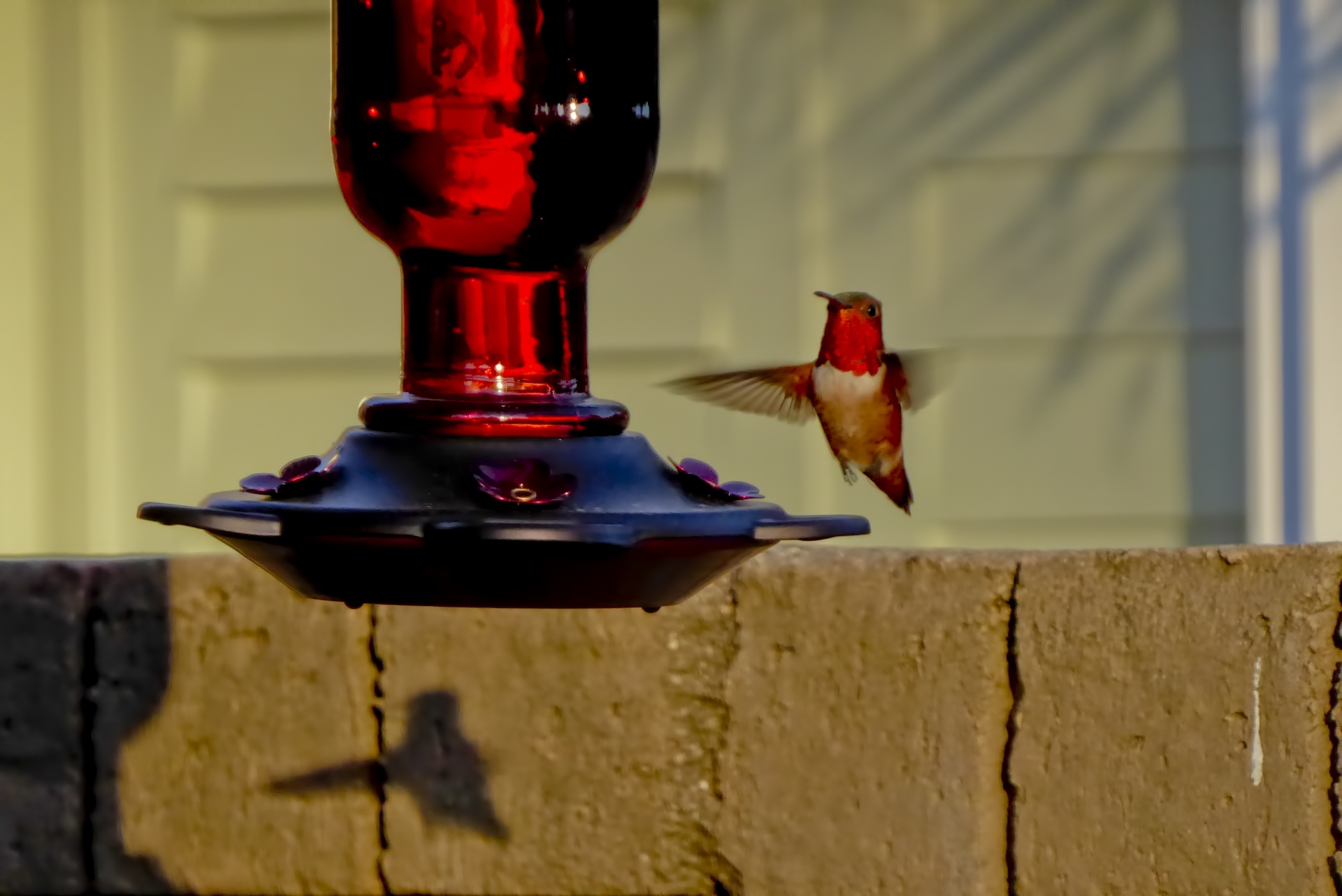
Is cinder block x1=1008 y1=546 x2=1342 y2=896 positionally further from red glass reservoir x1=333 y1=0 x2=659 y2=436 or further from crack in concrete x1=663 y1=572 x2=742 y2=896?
red glass reservoir x1=333 y1=0 x2=659 y2=436

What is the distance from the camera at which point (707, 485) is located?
0.92 m

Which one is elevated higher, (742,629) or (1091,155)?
(1091,155)

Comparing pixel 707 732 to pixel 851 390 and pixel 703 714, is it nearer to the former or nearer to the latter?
pixel 703 714

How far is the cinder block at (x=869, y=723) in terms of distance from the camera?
203 centimetres

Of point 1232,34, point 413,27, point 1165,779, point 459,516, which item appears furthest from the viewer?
point 1232,34

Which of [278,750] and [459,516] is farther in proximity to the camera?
[278,750]

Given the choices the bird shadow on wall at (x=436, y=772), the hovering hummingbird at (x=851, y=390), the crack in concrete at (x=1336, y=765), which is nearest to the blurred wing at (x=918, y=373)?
the hovering hummingbird at (x=851, y=390)

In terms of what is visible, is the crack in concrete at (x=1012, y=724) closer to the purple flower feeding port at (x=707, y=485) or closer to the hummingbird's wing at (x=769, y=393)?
the hummingbird's wing at (x=769, y=393)

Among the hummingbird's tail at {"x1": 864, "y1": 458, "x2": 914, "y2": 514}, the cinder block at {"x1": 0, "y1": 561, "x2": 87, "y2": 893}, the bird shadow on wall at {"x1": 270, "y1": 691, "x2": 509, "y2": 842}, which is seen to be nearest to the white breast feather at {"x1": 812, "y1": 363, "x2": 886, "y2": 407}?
the hummingbird's tail at {"x1": 864, "y1": 458, "x2": 914, "y2": 514}

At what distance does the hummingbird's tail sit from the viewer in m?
1.97

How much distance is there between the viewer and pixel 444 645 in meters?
2.09

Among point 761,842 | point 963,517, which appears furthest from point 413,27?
point 963,517

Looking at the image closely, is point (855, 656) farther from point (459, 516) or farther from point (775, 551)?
point (459, 516)

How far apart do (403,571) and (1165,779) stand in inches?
57.2
